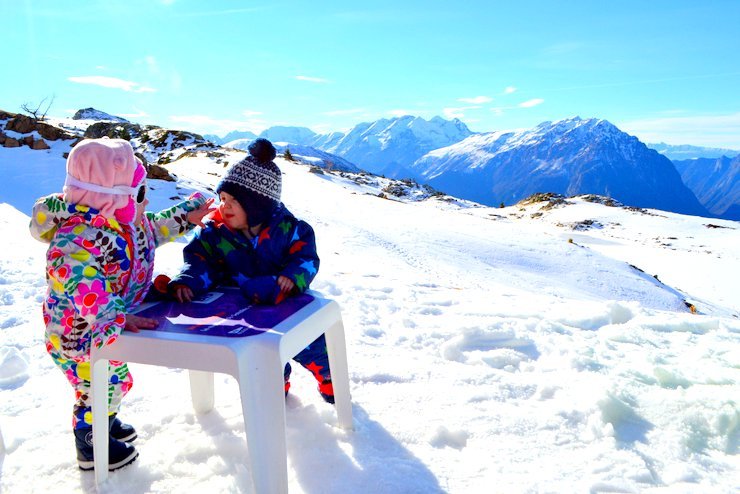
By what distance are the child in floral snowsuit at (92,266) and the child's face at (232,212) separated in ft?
Result: 1.39

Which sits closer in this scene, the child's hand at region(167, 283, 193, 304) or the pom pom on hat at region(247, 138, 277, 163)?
the child's hand at region(167, 283, 193, 304)

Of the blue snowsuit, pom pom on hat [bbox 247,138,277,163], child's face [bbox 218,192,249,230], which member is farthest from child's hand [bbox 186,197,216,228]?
pom pom on hat [bbox 247,138,277,163]

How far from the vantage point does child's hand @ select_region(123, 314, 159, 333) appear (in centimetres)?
224

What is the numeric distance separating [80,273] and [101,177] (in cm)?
48

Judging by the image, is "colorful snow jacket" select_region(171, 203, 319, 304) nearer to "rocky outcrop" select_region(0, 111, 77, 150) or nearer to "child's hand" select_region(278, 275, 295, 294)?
"child's hand" select_region(278, 275, 295, 294)

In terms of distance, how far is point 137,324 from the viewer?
2.26 meters

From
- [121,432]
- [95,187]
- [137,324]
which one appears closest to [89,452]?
[121,432]

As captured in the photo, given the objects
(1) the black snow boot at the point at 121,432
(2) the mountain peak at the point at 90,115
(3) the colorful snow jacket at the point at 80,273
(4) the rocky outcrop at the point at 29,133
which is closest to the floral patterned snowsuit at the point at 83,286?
(3) the colorful snow jacket at the point at 80,273

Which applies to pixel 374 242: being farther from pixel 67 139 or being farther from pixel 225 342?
pixel 67 139

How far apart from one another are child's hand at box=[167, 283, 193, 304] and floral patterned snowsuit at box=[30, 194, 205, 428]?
0.20m

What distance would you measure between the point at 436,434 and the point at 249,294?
1.37 m

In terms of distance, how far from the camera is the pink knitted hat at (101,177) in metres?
2.38

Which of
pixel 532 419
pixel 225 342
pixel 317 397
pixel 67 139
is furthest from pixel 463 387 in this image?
pixel 67 139

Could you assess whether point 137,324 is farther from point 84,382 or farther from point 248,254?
point 248,254
